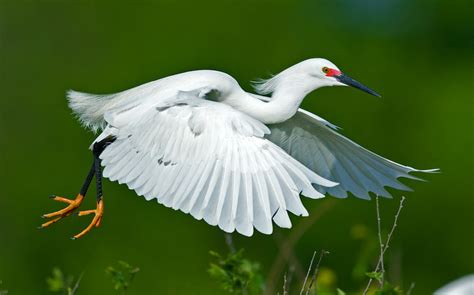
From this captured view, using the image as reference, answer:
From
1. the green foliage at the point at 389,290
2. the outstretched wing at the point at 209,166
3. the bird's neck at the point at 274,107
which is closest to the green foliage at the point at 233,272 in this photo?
the outstretched wing at the point at 209,166

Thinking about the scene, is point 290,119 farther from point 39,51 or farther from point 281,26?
point 281,26

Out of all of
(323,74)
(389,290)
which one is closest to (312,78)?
(323,74)

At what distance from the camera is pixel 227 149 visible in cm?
353

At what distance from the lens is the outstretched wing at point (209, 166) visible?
337 cm

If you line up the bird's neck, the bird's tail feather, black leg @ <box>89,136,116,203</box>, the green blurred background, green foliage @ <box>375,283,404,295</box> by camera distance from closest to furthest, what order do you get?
green foliage @ <box>375,283,404,295</box>, black leg @ <box>89,136,116,203</box>, the bird's neck, the bird's tail feather, the green blurred background

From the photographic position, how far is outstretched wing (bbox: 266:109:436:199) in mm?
4371

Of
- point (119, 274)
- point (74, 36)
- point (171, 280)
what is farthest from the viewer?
point (74, 36)

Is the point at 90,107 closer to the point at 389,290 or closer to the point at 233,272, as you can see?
the point at 233,272

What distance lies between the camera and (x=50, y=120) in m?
14.2

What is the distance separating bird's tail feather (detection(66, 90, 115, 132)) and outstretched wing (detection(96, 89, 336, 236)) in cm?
53

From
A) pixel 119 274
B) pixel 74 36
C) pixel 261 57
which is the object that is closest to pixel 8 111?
pixel 74 36

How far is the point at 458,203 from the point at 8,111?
630 cm

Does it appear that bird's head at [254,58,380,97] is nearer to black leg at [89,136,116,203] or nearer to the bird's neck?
the bird's neck

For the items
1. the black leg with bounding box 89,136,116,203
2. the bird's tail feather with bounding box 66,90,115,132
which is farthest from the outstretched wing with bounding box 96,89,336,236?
the bird's tail feather with bounding box 66,90,115,132
